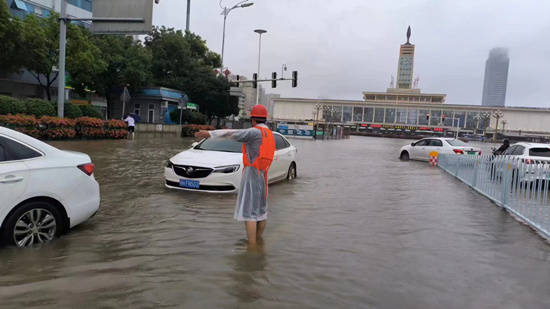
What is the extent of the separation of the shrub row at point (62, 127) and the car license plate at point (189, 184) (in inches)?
470

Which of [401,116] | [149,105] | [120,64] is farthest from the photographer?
[401,116]

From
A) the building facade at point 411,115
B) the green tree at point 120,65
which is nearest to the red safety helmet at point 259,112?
the green tree at point 120,65

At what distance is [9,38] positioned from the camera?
89.0 ft

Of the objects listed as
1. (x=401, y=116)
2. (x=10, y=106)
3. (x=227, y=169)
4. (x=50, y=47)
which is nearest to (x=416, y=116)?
(x=401, y=116)

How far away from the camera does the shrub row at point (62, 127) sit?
1758 cm

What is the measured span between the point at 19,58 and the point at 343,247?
29.6 metres

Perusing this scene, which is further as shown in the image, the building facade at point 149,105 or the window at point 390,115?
the window at point 390,115

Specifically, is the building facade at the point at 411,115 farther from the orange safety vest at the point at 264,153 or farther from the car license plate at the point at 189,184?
the orange safety vest at the point at 264,153

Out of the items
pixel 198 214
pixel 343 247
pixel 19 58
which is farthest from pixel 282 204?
pixel 19 58

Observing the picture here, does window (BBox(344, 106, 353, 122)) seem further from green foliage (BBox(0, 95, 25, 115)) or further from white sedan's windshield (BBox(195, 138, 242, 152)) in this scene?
white sedan's windshield (BBox(195, 138, 242, 152))

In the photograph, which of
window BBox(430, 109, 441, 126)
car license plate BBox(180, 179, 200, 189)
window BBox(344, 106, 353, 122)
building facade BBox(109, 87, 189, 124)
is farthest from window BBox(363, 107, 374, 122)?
car license plate BBox(180, 179, 200, 189)

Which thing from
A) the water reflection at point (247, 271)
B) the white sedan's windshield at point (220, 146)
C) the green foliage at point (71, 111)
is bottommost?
the water reflection at point (247, 271)

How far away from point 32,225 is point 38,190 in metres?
0.45

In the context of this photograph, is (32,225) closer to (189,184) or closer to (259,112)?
(259,112)
